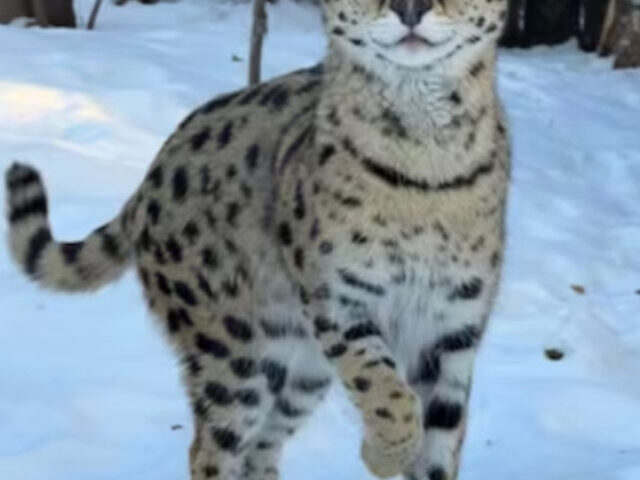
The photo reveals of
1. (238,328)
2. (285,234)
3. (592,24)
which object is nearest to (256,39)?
(238,328)

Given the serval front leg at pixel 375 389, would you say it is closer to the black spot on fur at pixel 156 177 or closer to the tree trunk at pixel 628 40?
the black spot on fur at pixel 156 177

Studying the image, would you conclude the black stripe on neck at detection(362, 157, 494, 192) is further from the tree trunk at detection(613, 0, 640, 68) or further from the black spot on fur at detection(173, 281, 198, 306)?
the tree trunk at detection(613, 0, 640, 68)

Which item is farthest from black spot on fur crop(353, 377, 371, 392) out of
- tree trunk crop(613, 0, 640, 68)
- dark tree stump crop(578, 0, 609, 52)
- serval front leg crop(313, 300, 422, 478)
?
dark tree stump crop(578, 0, 609, 52)

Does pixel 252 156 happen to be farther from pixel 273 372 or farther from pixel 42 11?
pixel 42 11

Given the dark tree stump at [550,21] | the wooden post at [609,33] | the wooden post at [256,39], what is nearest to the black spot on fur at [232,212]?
the wooden post at [256,39]

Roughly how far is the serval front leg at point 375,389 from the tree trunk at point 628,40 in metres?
8.47

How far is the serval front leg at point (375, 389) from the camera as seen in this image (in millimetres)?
3697

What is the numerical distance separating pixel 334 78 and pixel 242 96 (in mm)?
665

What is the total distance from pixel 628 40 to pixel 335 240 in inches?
339

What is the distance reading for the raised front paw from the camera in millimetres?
3691

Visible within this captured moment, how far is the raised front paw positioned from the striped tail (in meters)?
1.03

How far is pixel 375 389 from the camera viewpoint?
3721 millimetres

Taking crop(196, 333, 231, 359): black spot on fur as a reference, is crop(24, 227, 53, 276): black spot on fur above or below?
above

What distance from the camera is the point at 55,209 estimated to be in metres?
6.70
